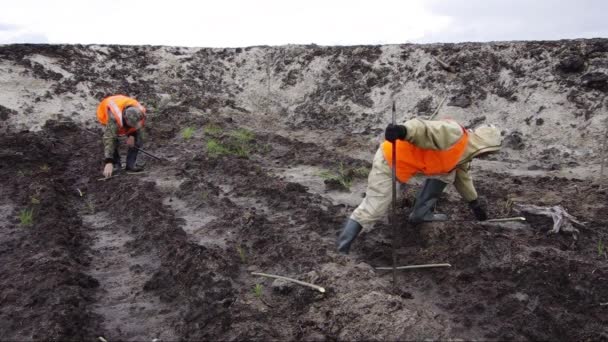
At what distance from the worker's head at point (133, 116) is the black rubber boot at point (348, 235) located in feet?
12.3

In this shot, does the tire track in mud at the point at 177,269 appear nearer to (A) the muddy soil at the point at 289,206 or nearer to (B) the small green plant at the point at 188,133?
(A) the muddy soil at the point at 289,206

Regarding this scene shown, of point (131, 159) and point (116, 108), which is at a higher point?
point (116, 108)

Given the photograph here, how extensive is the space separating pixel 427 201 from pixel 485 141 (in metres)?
0.87

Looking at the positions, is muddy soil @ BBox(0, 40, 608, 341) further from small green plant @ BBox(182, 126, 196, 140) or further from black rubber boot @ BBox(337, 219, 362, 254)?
small green plant @ BBox(182, 126, 196, 140)

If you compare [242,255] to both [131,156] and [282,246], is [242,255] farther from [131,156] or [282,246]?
[131,156]

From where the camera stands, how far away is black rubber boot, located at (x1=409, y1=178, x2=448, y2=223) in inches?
185

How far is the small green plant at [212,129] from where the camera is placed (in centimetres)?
945

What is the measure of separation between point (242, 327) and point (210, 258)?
1003 millimetres

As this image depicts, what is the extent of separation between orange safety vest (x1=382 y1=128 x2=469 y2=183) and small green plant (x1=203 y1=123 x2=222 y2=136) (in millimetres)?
5710

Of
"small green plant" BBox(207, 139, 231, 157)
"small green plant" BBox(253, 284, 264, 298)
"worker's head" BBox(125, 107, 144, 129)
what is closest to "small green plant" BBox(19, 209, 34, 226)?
"worker's head" BBox(125, 107, 144, 129)

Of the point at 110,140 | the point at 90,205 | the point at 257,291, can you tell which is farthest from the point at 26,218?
the point at 257,291

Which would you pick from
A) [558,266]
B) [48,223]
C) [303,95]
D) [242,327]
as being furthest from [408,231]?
[303,95]

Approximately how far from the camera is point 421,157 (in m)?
4.16

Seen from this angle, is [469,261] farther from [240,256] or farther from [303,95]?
[303,95]
